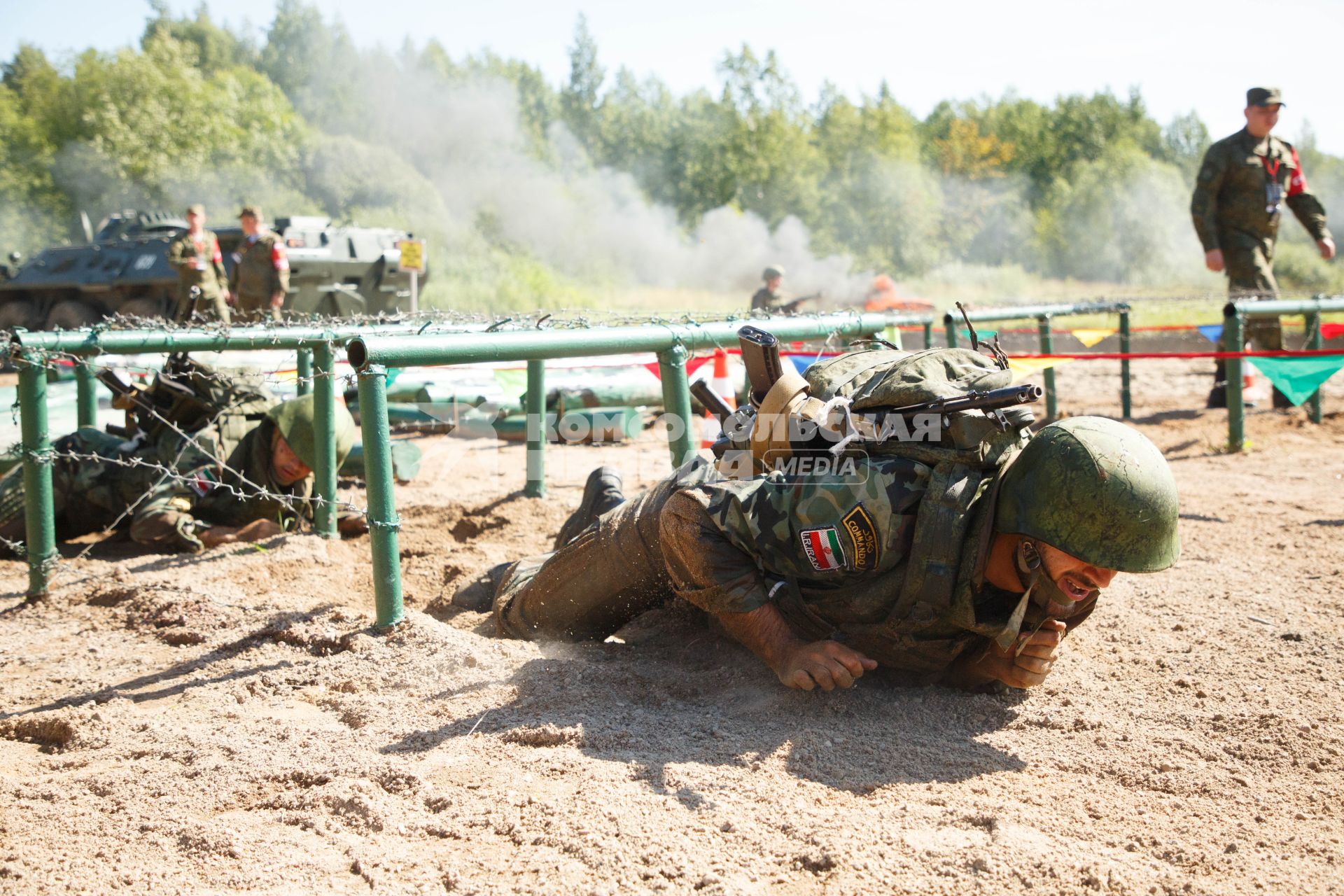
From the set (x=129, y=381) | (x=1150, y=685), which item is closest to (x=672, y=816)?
(x=1150, y=685)

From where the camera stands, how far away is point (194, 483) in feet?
16.3

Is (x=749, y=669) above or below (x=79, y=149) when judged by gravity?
below

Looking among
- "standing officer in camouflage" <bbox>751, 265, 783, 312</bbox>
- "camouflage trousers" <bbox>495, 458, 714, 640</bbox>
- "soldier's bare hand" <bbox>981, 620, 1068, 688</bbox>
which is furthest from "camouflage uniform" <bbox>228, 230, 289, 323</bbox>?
"soldier's bare hand" <bbox>981, 620, 1068, 688</bbox>

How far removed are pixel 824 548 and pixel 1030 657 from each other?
605 millimetres

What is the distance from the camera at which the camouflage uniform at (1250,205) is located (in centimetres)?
788

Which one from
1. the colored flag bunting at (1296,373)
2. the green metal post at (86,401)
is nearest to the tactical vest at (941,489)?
the colored flag bunting at (1296,373)

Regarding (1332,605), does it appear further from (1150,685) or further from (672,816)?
(672,816)

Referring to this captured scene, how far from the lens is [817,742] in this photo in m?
2.50

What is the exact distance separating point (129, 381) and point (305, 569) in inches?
88.2

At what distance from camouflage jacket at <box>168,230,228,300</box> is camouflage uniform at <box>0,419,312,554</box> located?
8.45 metres

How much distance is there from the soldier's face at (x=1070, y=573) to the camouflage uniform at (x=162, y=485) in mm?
Result: 3487

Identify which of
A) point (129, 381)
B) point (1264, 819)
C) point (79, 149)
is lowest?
point (1264, 819)

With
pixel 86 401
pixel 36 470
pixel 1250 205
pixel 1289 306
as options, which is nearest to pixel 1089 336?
pixel 1289 306

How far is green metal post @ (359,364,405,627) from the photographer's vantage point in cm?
285
